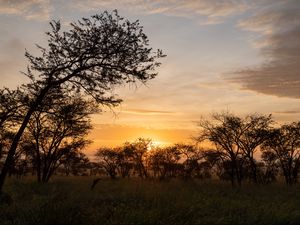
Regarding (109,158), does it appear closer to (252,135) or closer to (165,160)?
(165,160)

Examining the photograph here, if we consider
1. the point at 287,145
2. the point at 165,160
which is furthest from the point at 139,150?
the point at 287,145

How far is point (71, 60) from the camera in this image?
14.7 meters

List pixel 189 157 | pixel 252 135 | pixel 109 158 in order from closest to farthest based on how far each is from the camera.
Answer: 1. pixel 252 135
2. pixel 189 157
3. pixel 109 158

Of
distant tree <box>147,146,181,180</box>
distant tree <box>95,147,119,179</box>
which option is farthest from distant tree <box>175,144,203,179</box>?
distant tree <box>95,147,119,179</box>

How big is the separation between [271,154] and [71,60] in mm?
38189

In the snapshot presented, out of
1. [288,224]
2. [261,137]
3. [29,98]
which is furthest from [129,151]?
[288,224]

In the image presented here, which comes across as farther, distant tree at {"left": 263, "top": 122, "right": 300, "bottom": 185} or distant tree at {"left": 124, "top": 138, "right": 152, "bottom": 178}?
distant tree at {"left": 124, "top": 138, "right": 152, "bottom": 178}

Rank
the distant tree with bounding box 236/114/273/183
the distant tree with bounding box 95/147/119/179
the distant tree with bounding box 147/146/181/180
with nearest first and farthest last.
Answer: the distant tree with bounding box 236/114/273/183 → the distant tree with bounding box 147/146/181/180 → the distant tree with bounding box 95/147/119/179

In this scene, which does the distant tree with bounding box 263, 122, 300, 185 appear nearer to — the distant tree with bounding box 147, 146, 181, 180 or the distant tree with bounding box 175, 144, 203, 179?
the distant tree with bounding box 175, 144, 203, 179

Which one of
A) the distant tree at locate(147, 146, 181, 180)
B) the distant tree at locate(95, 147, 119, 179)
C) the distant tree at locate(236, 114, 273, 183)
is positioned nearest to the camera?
the distant tree at locate(236, 114, 273, 183)

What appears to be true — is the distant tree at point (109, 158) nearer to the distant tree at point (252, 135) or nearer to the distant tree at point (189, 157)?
the distant tree at point (189, 157)

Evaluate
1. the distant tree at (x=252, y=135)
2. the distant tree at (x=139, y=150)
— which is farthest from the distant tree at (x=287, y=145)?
the distant tree at (x=139, y=150)

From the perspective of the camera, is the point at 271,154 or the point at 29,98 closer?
the point at 29,98

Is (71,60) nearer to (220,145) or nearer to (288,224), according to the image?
(288,224)
